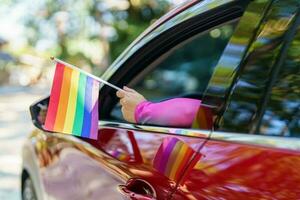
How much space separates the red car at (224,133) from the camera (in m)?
1.70

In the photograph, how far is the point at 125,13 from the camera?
17953mm

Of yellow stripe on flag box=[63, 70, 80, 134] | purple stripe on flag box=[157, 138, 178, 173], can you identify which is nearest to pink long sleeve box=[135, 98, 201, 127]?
purple stripe on flag box=[157, 138, 178, 173]

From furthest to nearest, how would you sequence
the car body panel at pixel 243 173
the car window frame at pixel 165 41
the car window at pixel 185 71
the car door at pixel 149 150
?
the car window at pixel 185 71 → the car window frame at pixel 165 41 → the car door at pixel 149 150 → the car body panel at pixel 243 173

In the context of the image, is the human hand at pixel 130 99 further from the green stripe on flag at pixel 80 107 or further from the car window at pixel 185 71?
the car window at pixel 185 71

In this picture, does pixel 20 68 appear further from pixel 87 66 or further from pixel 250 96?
pixel 250 96

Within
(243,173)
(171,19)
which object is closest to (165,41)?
(171,19)

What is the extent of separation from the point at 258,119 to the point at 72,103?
0.82m

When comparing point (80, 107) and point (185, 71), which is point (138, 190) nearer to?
point (80, 107)

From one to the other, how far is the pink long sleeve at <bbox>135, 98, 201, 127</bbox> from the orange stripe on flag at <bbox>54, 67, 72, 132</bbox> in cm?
32

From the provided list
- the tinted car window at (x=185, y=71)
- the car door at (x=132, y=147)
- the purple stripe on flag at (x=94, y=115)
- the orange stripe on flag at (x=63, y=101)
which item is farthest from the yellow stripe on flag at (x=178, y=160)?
the tinted car window at (x=185, y=71)

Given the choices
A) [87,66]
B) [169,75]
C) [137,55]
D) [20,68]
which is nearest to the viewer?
[137,55]

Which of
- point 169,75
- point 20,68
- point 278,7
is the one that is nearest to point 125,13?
point 169,75

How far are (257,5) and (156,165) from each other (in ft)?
2.18

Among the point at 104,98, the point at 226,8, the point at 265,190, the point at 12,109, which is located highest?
the point at 12,109
